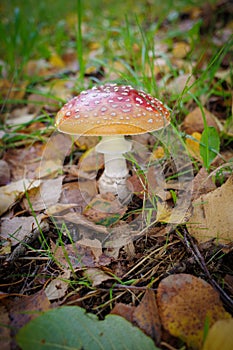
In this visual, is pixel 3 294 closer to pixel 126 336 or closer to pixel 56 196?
A: pixel 126 336

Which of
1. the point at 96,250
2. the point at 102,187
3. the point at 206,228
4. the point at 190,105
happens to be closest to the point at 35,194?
the point at 102,187

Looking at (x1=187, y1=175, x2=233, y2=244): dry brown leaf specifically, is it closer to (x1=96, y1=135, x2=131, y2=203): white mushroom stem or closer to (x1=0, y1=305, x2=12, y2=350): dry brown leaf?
(x1=96, y1=135, x2=131, y2=203): white mushroom stem

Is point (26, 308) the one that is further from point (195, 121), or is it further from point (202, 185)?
point (195, 121)

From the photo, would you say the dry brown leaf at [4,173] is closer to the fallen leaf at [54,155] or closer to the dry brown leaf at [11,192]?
the dry brown leaf at [11,192]

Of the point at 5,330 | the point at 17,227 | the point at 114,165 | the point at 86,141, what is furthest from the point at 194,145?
the point at 5,330

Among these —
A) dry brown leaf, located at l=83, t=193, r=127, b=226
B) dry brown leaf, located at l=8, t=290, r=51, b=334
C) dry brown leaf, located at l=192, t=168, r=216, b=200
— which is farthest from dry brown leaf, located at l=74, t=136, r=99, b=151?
dry brown leaf, located at l=8, t=290, r=51, b=334

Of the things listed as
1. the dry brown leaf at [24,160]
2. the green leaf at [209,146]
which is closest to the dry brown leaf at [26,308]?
the dry brown leaf at [24,160]

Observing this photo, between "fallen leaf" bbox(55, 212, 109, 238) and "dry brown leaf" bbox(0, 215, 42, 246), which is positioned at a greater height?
"fallen leaf" bbox(55, 212, 109, 238)
